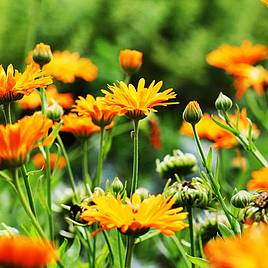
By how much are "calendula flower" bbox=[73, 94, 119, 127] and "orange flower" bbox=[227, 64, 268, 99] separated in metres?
0.37

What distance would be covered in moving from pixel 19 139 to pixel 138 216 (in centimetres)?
8

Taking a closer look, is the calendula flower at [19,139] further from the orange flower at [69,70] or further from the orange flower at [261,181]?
the orange flower at [69,70]

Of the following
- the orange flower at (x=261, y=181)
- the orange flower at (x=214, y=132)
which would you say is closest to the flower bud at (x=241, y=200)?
the orange flower at (x=261, y=181)

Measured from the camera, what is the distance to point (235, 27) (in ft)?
8.19

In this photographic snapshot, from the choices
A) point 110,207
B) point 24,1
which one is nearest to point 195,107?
point 110,207

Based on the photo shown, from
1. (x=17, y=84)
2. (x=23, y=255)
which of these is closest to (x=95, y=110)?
(x=17, y=84)

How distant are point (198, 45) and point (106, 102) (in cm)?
188

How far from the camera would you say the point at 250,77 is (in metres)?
0.99

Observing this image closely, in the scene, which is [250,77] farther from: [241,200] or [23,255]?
[23,255]

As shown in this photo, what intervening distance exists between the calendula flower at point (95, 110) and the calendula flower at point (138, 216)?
5.6 inches

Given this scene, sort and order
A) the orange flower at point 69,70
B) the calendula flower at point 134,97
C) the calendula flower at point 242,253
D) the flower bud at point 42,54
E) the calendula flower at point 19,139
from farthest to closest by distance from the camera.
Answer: the orange flower at point 69,70 → the flower bud at point 42,54 → the calendula flower at point 134,97 → the calendula flower at point 19,139 → the calendula flower at point 242,253

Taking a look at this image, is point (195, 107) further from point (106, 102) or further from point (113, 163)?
point (113, 163)

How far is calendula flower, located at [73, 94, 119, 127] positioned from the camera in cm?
57

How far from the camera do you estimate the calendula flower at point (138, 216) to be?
41 centimetres
